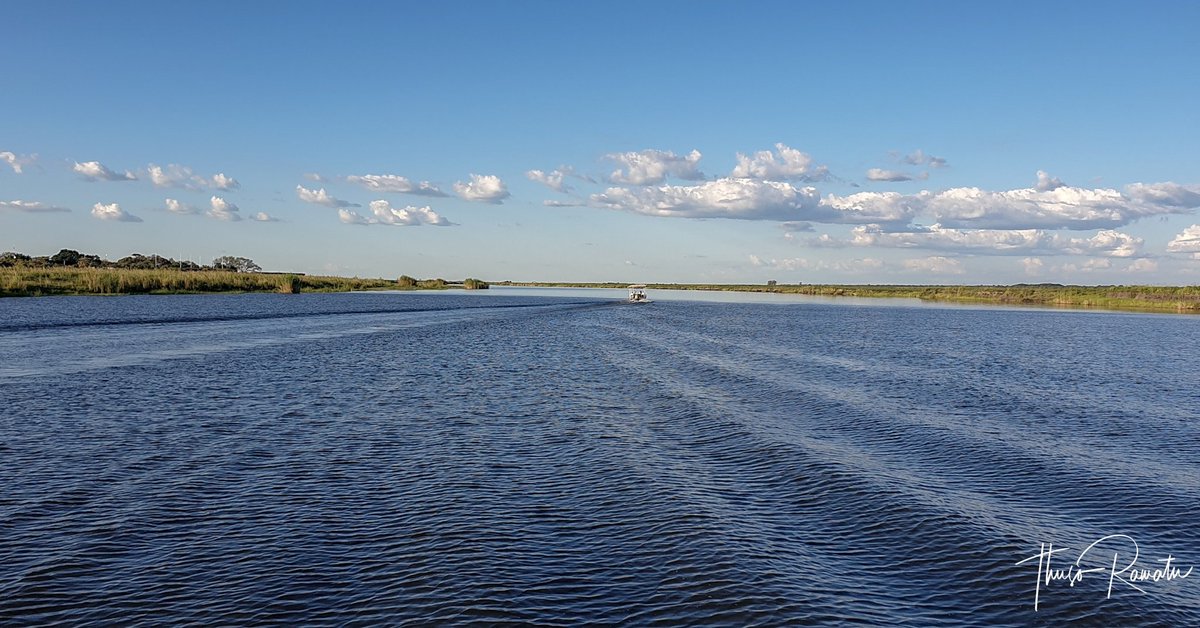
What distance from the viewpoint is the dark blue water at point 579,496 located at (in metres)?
10.5

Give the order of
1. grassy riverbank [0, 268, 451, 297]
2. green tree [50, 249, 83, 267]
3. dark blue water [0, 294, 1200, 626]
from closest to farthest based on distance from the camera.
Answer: dark blue water [0, 294, 1200, 626]
grassy riverbank [0, 268, 451, 297]
green tree [50, 249, 83, 267]

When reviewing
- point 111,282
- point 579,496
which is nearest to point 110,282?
point 111,282

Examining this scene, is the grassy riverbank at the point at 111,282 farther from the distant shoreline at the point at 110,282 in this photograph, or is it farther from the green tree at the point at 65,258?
the green tree at the point at 65,258

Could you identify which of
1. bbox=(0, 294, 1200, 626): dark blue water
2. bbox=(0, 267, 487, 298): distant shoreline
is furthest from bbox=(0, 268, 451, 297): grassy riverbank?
bbox=(0, 294, 1200, 626): dark blue water

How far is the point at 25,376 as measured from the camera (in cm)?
3056

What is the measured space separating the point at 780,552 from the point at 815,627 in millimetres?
2627

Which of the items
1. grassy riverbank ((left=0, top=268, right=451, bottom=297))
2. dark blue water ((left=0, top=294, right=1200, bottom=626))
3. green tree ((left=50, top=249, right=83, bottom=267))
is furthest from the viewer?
green tree ((left=50, top=249, right=83, bottom=267))

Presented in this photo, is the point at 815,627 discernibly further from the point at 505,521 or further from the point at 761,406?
the point at 761,406

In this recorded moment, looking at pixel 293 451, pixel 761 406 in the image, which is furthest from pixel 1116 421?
pixel 293 451

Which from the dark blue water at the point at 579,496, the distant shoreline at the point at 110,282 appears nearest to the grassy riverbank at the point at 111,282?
the distant shoreline at the point at 110,282

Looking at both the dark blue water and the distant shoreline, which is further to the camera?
the distant shoreline

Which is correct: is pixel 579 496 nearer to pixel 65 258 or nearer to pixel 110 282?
pixel 110 282

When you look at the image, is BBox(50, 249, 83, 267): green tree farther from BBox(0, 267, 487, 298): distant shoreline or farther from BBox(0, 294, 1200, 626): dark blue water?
BBox(0, 294, 1200, 626): dark blue water

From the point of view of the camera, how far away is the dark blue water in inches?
415
